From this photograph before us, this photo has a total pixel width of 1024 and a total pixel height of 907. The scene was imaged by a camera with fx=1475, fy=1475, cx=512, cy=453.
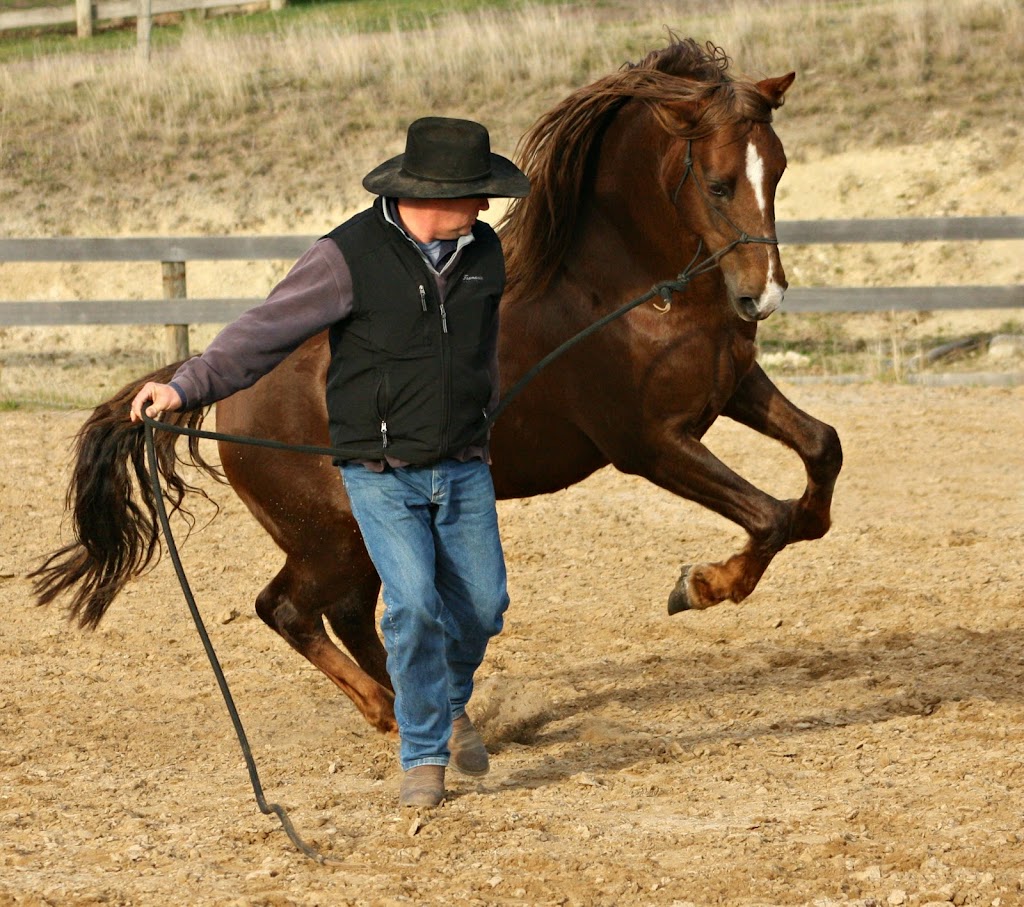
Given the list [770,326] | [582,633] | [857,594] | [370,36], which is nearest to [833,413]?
[857,594]

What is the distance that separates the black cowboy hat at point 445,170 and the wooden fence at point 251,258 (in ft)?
22.5

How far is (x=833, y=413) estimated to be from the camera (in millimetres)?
9484

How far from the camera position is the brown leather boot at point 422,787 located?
13.1 ft

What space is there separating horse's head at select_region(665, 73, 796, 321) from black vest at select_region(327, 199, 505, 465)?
85 centimetres

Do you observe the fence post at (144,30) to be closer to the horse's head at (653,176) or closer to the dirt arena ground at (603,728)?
the dirt arena ground at (603,728)

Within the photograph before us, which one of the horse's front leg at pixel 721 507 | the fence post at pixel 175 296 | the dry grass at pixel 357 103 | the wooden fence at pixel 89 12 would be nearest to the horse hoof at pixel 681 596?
the horse's front leg at pixel 721 507

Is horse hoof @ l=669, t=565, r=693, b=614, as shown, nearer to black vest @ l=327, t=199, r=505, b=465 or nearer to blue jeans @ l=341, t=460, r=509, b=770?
blue jeans @ l=341, t=460, r=509, b=770

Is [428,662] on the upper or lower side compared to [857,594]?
upper

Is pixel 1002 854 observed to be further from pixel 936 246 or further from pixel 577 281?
pixel 936 246

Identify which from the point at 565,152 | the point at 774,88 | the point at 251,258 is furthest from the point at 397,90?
the point at 774,88

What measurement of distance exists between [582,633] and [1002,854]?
288cm

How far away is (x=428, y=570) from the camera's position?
3920 millimetres

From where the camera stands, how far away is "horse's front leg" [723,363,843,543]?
4879 millimetres

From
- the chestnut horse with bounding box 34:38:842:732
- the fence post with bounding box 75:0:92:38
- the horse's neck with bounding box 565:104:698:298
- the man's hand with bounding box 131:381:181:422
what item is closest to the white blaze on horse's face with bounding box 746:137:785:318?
the chestnut horse with bounding box 34:38:842:732
